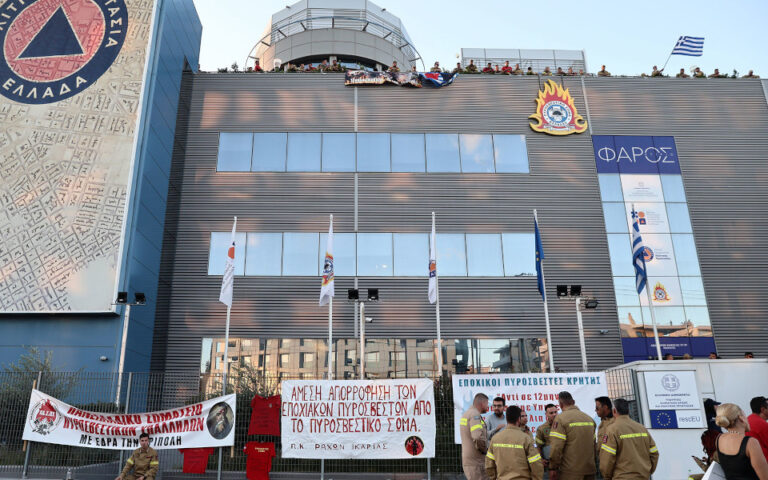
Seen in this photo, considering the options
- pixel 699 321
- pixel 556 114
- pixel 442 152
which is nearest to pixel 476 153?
pixel 442 152

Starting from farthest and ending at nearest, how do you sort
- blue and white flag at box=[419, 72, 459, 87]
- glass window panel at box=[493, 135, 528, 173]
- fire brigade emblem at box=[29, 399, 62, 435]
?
blue and white flag at box=[419, 72, 459, 87]
glass window panel at box=[493, 135, 528, 173]
fire brigade emblem at box=[29, 399, 62, 435]

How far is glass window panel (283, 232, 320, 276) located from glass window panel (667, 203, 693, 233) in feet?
56.2

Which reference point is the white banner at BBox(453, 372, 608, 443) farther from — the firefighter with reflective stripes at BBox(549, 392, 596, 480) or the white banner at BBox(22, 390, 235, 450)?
the white banner at BBox(22, 390, 235, 450)

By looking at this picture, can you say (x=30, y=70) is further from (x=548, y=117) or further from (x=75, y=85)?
(x=548, y=117)

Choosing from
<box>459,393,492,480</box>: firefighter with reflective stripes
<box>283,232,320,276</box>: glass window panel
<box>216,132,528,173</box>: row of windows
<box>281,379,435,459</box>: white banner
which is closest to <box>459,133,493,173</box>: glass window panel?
<box>216,132,528,173</box>: row of windows

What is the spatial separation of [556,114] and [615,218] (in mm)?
5991

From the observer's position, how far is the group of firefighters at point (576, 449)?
7.60 metres

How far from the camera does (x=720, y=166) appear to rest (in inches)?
1089

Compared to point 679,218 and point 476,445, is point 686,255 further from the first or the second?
point 476,445

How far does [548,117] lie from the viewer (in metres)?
27.9

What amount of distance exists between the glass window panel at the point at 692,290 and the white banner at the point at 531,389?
1541 cm

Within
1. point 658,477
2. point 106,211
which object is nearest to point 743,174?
point 658,477

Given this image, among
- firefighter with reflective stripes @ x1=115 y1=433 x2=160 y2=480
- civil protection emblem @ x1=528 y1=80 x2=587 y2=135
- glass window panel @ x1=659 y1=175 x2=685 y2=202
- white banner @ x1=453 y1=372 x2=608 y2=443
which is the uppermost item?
civil protection emblem @ x1=528 y1=80 x2=587 y2=135

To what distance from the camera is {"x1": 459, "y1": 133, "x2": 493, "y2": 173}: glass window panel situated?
27.0 meters
